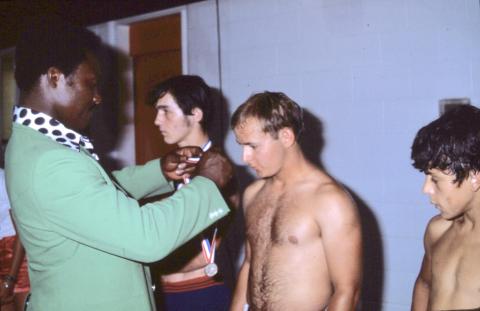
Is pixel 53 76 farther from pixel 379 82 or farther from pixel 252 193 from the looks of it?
pixel 379 82

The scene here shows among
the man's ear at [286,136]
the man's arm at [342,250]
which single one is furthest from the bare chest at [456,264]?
the man's ear at [286,136]

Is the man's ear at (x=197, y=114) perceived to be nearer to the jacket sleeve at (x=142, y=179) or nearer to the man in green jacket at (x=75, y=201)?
the jacket sleeve at (x=142, y=179)

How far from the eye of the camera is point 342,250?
212 centimetres

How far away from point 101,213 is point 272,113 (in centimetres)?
118

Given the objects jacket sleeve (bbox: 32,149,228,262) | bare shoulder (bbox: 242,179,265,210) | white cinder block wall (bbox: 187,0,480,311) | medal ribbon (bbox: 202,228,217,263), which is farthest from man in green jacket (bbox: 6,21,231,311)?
white cinder block wall (bbox: 187,0,480,311)

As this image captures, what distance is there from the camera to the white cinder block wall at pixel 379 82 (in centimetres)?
360

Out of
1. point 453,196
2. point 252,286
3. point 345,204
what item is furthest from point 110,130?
point 453,196

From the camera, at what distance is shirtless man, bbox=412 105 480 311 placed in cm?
186

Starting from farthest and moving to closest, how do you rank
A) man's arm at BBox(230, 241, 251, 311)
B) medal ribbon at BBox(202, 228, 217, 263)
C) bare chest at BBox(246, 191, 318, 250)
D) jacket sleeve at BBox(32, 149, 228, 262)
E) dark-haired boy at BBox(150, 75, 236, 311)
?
dark-haired boy at BBox(150, 75, 236, 311) → medal ribbon at BBox(202, 228, 217, 263) → man's arm at BBox(230, 241, 251, 311) → bare chest at BBox(246, 191, 318, 250) → jacket sleeve at BBox(32, 149, 228, 262)

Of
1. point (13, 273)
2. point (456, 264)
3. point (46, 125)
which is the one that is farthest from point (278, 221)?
point (13, 273)

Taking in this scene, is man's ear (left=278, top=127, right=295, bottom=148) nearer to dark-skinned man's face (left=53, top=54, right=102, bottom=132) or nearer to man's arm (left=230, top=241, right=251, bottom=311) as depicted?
man's arm (left=230, top=241, right=251, bottom=311)

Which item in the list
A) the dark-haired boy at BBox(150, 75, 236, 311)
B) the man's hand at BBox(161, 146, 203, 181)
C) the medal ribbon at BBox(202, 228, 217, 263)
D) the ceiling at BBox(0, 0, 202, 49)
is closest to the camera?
the man's hand at BBox(161, 146, 203, 181)

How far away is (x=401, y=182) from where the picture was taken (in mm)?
3832

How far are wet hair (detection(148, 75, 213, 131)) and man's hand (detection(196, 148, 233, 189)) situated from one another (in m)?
1.51
